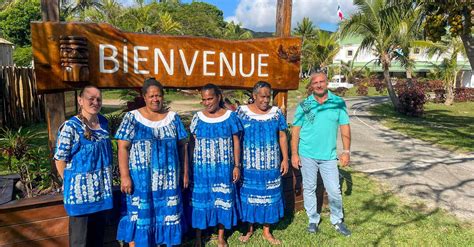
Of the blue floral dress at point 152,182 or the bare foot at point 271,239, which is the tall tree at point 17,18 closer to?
the blue floral dress at point 152,182

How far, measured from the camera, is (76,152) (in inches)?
101

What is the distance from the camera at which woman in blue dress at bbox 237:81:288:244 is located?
Answer: 331 centimetres

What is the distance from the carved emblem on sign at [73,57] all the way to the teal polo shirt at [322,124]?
2072 millimetres

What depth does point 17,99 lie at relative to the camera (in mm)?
9938

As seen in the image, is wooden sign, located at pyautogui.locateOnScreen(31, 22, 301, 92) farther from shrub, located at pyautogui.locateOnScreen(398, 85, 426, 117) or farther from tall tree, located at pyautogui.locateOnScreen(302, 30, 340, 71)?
tall tree, located at pyautogui.locateOnScreen(302, 30, 340, 71)

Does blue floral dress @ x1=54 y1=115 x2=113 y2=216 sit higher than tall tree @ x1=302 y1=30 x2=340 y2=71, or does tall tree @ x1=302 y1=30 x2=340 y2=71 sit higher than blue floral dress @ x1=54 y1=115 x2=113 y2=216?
tall tree @ x1=302 y1=30 x2=340 y2=71

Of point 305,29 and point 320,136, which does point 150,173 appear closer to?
point 320,136

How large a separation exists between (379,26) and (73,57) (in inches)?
530

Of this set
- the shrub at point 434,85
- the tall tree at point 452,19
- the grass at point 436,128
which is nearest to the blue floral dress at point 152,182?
the tall tree at point 452,19

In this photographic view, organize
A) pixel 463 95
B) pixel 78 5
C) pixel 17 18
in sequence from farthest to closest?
pixel 17 18
pixel 78 5
pixel 463 95

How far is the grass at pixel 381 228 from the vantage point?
143 inches

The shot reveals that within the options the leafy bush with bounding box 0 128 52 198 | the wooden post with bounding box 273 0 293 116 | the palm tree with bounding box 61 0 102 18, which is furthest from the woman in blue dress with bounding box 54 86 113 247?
the palm tree with bounding box 61 0 102 18

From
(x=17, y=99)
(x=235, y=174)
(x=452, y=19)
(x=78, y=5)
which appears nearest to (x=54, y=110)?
(x=235, y=174)

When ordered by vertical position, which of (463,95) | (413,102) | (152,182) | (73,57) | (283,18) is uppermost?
(283,18)
